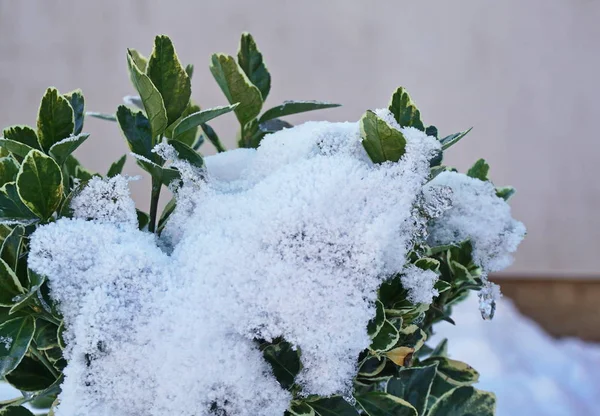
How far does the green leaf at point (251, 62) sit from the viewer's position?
0.58m

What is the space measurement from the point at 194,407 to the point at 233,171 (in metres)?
0.22

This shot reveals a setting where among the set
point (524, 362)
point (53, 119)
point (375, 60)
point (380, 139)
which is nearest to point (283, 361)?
point (380, 139)

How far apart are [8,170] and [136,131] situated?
110 millimetres

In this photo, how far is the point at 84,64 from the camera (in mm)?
2389

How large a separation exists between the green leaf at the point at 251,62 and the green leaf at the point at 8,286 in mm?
296

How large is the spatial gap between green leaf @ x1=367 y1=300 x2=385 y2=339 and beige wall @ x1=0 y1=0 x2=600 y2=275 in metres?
1.93

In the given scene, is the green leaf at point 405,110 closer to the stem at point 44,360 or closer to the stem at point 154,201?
the stem at point 154,201

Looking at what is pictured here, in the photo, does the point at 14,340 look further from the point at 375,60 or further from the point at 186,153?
the point at 375,60

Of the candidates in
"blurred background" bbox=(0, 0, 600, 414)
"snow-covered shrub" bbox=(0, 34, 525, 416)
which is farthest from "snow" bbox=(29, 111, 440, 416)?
"blurred background" bbox=(0, 0, 600, 414)

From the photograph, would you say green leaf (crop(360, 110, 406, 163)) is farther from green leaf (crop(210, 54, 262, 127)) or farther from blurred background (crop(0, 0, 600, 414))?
blurred background (crop(0, 0, 600, 414))

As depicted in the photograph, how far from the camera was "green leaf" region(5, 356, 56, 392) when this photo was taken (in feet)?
1.56

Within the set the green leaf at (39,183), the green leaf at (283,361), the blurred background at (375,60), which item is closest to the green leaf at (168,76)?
the green leaf at (39,183)

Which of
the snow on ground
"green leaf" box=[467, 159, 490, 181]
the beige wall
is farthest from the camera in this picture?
the beige wall

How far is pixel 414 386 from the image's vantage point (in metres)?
0.56
